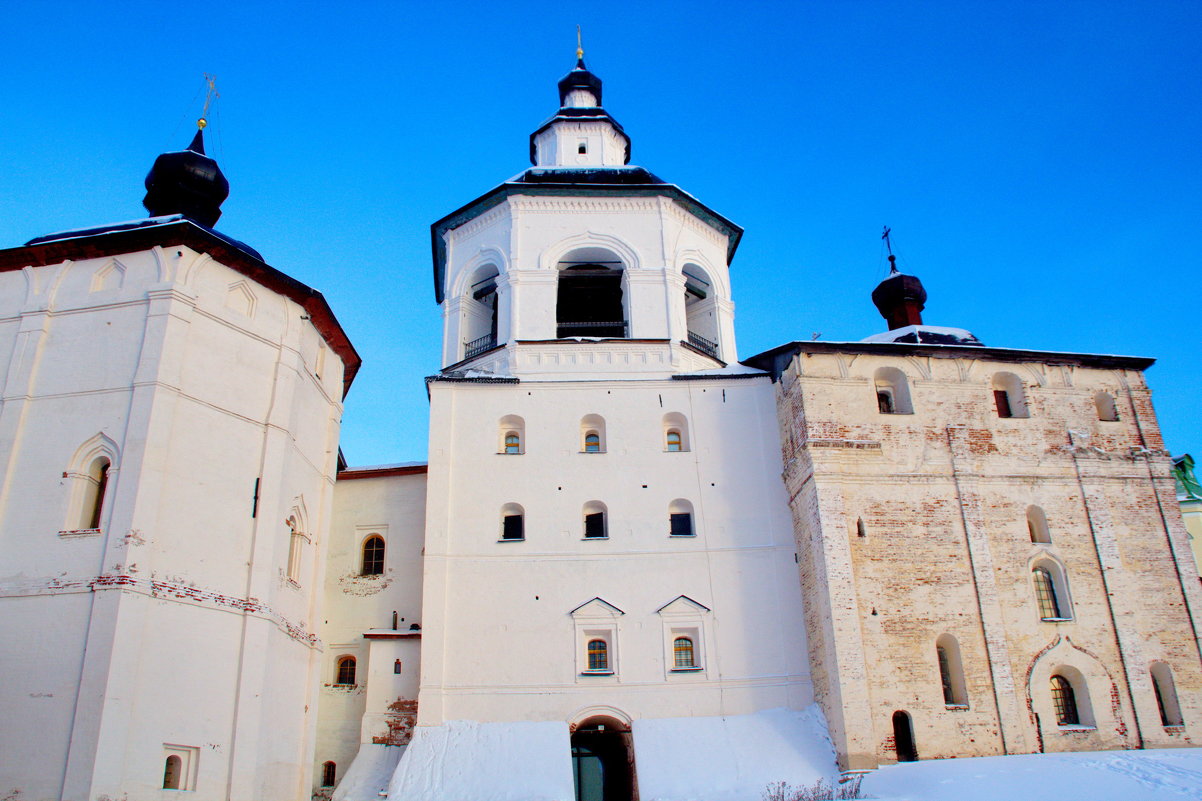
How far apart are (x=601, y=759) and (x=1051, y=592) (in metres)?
8.95

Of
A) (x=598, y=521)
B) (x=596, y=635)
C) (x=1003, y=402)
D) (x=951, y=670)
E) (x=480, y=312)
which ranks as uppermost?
(x=480, y=312)

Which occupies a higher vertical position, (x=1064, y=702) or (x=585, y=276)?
(x=585, y=276)

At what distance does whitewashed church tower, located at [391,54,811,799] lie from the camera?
1753 cm

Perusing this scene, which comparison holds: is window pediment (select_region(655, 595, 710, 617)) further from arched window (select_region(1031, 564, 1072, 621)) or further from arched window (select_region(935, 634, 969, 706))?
arched window (select_region(1031, 564, 1072, 621))

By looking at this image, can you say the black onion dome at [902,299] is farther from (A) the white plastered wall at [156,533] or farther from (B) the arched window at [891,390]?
(A) the white plastered wall at [156,533]

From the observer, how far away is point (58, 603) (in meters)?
14.6

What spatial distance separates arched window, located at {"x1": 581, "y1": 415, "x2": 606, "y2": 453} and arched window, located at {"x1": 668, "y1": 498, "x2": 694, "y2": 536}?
1.93m

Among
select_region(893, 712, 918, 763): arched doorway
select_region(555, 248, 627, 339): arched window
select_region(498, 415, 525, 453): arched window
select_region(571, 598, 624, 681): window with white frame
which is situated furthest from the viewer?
select_region(555, 248, 627, 339): arched window

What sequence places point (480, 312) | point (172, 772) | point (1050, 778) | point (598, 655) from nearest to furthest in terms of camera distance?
point (172, 772) < point (1050, 778) < point (598, 655) < point (480, 312)

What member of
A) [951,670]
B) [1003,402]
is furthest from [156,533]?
[1003,402]

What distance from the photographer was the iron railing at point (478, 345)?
22484 mm

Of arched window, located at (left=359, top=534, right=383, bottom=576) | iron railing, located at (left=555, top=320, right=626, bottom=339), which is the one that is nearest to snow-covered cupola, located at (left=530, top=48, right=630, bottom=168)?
iron railing, located at (left=555, top=320, right=626, bottom=339)

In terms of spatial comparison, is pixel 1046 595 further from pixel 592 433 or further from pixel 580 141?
pixel 580 141

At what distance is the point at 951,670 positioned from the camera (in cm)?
1780
